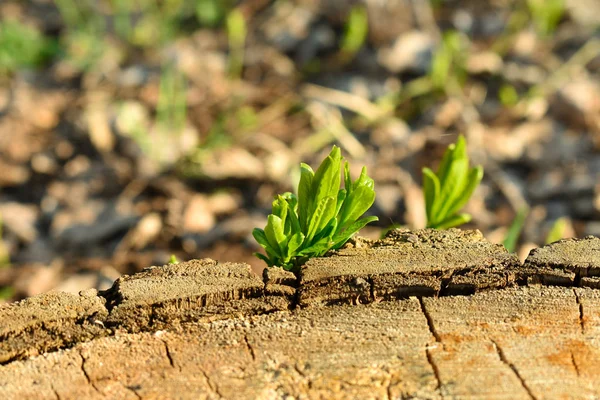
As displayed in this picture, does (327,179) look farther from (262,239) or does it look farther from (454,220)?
(454,220)

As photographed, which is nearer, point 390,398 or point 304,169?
point 390,398

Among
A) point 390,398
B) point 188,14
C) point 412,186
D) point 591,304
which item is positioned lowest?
point 390,398

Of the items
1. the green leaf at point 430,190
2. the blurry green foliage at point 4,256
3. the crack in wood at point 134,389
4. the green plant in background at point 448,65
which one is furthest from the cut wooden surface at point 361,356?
the green plant in background at point 448,65

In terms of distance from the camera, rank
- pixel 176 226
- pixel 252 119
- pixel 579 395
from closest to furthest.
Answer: pixel 579 395 < pixel 176 226 < pixel 252 119

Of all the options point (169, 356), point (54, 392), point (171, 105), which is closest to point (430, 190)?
point (169, 356)

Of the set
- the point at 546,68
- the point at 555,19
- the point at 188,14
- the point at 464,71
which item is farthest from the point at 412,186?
the point at 188,14

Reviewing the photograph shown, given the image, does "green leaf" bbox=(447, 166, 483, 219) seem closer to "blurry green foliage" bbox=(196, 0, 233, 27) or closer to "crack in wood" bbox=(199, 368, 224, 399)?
"crack in wood" bbox=(199, 368, 224, 399)

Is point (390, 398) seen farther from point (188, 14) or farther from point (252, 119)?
point (188, 14)

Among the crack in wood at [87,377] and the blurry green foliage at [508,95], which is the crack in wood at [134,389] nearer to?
the crack in wood at [87,377]
